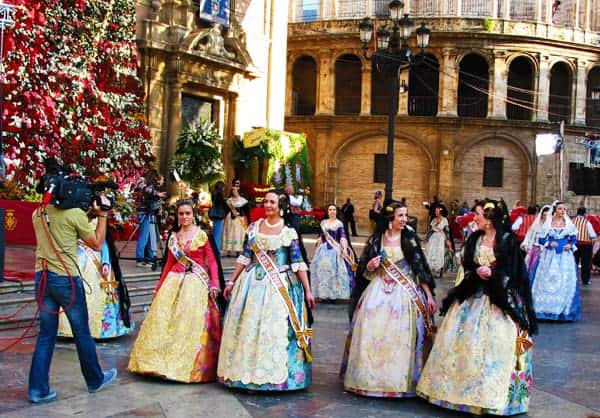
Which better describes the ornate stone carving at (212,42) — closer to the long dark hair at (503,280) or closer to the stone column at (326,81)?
the stone column at (326,81)

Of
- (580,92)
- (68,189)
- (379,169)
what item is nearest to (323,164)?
(379,169)

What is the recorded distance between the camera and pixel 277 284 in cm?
711

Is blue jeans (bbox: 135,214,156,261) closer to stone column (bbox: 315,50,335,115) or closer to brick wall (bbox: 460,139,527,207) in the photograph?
stone column (bbox: 315,50,335,115)

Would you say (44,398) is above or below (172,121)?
below

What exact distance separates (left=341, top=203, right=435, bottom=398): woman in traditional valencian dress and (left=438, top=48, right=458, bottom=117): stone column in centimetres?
3027

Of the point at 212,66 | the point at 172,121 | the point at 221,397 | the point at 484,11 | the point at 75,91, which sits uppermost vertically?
the point at 484,11

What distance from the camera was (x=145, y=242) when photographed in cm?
1419

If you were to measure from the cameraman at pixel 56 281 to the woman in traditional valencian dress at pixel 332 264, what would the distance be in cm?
729

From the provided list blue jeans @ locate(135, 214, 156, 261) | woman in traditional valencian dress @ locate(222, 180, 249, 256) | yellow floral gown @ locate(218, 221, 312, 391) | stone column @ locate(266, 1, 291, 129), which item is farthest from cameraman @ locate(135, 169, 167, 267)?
stone column @ locate(266, 1, 291, 129)

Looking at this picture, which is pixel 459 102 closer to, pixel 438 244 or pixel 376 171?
pixel 376 171

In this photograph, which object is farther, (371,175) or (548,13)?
(548,13)

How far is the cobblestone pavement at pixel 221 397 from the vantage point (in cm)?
640

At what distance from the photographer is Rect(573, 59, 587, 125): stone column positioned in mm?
37750

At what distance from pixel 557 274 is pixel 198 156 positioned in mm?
11317
